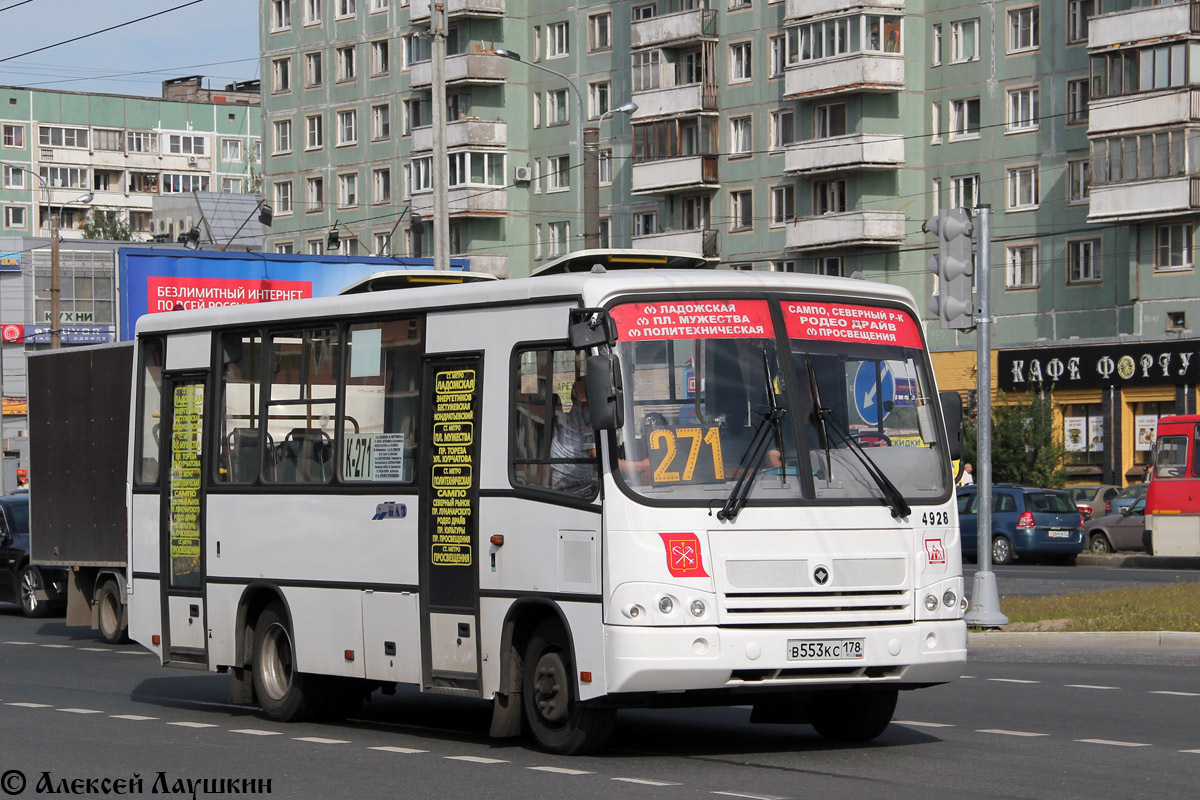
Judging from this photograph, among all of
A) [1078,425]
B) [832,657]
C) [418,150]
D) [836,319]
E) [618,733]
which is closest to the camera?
[832,657]

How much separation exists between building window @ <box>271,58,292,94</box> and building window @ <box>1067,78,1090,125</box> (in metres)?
39.6

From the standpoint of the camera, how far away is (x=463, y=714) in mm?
14586

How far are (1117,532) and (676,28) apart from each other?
3247 centimetres

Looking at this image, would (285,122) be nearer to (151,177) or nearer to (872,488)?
(151,177)

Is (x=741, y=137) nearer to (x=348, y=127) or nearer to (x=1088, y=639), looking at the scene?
(x=348, y=127)

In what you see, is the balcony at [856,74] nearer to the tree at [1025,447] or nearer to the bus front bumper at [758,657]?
the tree at [1025,447]

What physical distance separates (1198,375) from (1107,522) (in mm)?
14260

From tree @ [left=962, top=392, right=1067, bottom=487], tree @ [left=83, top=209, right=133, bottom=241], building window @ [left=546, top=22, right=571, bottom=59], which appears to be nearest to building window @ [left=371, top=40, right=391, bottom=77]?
building window @ [left=546, top=22, right=571, bottom=59]

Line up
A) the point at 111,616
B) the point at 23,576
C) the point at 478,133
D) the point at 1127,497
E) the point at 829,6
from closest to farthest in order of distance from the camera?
the point at 111,616
the point at 23,576
the point at 1127,497
the point at 829,6
the point at 478,133

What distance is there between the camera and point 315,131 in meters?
86.5

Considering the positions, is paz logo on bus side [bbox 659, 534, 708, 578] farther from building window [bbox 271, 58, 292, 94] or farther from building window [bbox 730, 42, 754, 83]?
building window [bbox 271, 58, 292, 94]

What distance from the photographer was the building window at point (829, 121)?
63375mm

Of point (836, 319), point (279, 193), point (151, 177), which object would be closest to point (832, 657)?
point (836, 319)

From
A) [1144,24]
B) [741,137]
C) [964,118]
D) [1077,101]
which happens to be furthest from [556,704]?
[741,137]
